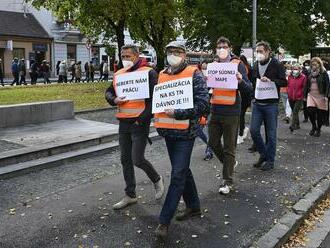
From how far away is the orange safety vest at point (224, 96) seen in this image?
6.93 meters

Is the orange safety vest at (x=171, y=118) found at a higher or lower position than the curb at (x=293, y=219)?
higher

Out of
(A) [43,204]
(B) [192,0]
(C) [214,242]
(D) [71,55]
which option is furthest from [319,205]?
(D) [71,55]

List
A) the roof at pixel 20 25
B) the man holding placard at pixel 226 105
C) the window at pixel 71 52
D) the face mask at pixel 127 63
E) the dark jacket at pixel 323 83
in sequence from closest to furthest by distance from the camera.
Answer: the face mask at pixel 127 63 → the man holding placard at pixel 226 105 → the dark jacket at pixel 323 83 → the roof at pixel 20 25 → the window at pixel 71 52

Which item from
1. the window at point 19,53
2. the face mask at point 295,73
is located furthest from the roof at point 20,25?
the face mask at point 295,73

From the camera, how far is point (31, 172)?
8.23 metres

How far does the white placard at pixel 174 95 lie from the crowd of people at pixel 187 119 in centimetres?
4

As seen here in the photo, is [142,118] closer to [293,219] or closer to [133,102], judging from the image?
[133,102]

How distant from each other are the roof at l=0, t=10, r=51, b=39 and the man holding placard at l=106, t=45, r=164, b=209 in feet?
129

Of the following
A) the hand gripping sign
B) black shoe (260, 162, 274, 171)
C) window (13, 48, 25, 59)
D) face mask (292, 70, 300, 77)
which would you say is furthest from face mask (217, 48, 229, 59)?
window (13, 48, 25, 59)

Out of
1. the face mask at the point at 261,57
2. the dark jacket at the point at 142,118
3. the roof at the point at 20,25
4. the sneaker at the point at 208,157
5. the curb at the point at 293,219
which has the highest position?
the roof at the point at 20,25

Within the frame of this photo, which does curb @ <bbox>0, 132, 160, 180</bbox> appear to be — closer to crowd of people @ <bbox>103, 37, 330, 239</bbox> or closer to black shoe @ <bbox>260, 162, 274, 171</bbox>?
crowd of people @ <bbox>103, 37, 330, 239</bbox>

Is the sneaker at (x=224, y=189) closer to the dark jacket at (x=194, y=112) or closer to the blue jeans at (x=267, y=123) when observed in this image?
the blue jeans at (x=267, y=123)

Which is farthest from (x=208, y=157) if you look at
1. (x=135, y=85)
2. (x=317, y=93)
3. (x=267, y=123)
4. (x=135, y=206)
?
(x=317, y=93)

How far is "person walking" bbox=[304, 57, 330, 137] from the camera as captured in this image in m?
12.4
